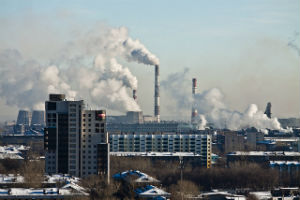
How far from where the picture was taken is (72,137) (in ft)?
202

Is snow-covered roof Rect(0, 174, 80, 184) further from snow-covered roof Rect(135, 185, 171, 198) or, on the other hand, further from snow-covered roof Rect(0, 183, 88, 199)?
snow-covered roof Rect(135, 185, 171, 198)

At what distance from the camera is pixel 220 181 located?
64.4m

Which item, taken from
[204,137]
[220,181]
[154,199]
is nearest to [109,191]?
[154,199]

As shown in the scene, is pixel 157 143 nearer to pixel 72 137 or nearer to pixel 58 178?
pixel 72 137

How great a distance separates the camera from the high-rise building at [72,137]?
60.8 meters

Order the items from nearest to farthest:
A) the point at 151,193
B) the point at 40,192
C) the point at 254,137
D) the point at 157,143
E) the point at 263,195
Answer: the point at 40,192 → the point at 151,193 → the point at 263,195 → the point at 157,143 → the point at 254,137

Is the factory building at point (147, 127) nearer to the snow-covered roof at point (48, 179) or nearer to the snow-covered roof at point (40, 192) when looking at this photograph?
the snow-covered roof at point (48, 179)

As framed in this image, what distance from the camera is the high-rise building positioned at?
6081 cm

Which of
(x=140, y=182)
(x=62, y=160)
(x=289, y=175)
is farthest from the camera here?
(x=289, y=175)

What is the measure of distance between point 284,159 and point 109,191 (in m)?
40.3

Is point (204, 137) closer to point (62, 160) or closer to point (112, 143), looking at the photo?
point (112, 143)

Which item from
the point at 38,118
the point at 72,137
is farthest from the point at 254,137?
the point at 72,137

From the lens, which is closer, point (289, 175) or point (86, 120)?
point (86, 120)

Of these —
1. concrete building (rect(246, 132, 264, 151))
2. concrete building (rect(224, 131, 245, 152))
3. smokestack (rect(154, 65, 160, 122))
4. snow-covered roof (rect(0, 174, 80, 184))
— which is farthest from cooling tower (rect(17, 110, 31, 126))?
snow-covered roof (rect(0, 174, 80, 184))
